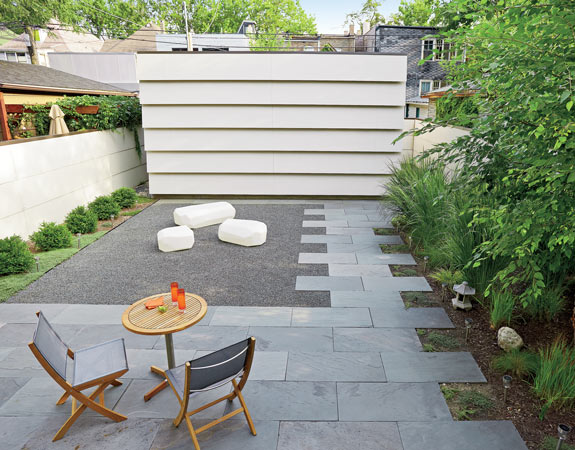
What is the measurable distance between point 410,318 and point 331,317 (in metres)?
0.98

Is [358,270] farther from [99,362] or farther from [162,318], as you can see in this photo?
[99,362]

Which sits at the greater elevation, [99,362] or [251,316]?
[99,362]

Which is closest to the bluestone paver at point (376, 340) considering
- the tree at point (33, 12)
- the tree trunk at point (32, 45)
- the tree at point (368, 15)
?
the tree at point (33, 12)

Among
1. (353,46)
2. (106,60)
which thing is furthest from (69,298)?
(353,46)

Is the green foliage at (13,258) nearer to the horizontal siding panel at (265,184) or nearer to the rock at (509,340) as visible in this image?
the horizontal siding panel at (265,184)

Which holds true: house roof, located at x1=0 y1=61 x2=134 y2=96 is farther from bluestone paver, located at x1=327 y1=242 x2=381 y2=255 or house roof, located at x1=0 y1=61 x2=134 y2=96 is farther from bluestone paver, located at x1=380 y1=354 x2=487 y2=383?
bluestone paver, located at x1=380 y1=354 x2=487 y2=383

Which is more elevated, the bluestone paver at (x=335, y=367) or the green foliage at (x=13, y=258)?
the green foliage at (x=13, y=258)

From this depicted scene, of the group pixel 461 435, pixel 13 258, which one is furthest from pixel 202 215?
pixel 461 435

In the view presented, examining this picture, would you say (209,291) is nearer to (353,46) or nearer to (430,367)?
(430,367)

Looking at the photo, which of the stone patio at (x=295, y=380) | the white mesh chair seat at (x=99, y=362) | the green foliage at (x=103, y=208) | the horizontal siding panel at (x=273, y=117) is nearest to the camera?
the stone patio at (x=295, y=380)

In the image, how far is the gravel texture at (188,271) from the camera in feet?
20.1

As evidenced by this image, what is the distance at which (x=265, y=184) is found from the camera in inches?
490

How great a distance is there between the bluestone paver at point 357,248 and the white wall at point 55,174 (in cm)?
595

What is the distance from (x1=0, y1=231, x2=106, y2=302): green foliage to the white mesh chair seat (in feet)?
9.82
